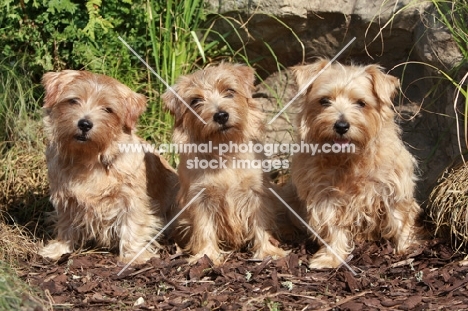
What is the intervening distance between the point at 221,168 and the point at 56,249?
5.68 feet

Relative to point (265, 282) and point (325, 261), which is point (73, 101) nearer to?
point (265, 282)

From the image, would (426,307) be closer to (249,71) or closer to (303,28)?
(249,71)

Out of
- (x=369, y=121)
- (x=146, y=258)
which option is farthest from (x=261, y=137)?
(x=146, y=258)

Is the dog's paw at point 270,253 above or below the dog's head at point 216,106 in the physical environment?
below

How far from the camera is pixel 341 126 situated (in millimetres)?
5836

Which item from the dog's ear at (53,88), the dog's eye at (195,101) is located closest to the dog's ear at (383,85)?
the dog's eye at (195,101)

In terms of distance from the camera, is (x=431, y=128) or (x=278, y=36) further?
(x=278, y=36)

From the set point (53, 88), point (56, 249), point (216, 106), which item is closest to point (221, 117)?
point (216, 106)

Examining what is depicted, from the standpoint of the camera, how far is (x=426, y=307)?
5.16 m

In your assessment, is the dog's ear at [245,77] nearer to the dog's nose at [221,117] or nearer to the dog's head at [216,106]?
the dog's head at [216,106]

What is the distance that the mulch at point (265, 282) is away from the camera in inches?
210

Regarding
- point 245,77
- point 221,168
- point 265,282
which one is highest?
point 245,77

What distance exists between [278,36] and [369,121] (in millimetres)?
2685

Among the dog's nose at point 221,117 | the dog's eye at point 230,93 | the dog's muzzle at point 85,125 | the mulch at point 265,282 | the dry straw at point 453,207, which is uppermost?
the dog's eye at point 230,93
